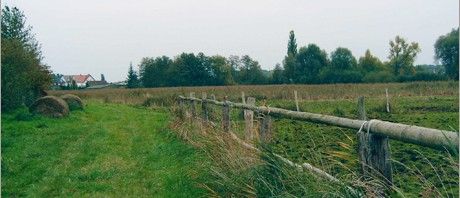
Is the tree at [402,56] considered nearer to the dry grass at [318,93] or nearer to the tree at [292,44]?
the tree at [292,44]

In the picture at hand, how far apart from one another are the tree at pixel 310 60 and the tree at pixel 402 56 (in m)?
13.4

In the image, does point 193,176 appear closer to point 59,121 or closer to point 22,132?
point 22,132

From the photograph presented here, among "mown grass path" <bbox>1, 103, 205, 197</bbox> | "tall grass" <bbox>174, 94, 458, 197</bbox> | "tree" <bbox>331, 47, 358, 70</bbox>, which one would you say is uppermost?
"tree" <bbox>331, 47, 358, 70</bbox>

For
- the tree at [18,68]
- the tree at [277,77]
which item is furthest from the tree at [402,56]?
the tree at [18,68]

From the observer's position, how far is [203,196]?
19.5 feet

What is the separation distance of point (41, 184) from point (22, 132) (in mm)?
7960

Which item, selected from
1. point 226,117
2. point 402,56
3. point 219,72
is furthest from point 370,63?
point 226,117

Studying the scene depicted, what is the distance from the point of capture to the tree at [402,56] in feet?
309

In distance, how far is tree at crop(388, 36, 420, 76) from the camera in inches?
3713

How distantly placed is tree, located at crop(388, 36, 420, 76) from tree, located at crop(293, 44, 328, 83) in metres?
13.4

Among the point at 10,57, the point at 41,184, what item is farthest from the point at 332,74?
the point at 41,184

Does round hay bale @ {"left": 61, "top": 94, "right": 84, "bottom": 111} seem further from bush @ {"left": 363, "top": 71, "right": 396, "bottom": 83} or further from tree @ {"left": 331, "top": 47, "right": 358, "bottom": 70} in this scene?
tree @ {"left": 331, "top": 47, "right": 358, "bottom": 70}

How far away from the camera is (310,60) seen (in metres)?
92.2

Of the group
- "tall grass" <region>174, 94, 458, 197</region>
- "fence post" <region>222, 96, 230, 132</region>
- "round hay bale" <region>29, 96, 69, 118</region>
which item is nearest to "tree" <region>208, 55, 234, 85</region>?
"round hay bale" <region>29, 96, 69, 118</region>
